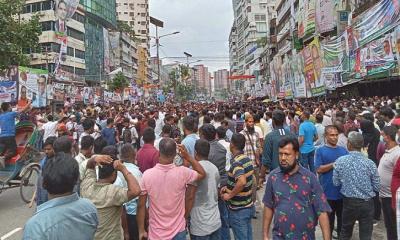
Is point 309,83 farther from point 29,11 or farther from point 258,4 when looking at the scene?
point 258,4

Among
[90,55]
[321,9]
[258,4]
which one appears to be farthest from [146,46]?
[321,9]

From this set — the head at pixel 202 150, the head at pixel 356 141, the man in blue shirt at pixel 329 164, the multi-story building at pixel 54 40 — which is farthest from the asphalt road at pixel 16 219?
the multi-story building at pixel 54 40

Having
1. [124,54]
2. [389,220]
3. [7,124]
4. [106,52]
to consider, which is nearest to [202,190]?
[389,220]

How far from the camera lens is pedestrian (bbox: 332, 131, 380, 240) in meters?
5.32

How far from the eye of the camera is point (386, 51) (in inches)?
569

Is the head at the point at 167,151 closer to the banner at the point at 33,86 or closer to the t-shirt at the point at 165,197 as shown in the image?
the t-shirt at the point at 165,197

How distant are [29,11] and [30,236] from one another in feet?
191

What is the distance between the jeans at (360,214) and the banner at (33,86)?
1724 centimetres

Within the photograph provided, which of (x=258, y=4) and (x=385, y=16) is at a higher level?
(x=258, y=4)

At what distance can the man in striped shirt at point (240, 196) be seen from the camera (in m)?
5.01

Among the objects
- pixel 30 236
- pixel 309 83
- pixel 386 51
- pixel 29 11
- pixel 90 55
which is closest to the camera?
pixel 30 236

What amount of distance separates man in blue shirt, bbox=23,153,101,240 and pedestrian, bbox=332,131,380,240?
3.47 metres

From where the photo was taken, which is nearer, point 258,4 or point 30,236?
point 30,236

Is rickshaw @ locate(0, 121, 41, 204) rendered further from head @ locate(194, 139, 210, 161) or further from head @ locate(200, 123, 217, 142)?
head @ locate(194, 139, 210, 161)
